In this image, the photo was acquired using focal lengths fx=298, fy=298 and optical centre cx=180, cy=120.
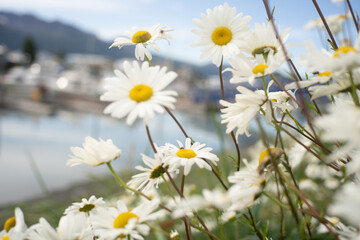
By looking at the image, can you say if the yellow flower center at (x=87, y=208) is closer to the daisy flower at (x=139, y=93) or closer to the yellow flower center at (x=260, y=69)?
the daisy flower at (x=139, y=93)

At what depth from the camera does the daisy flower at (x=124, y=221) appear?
0.85 feet

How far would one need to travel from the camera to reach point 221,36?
0.34 metres

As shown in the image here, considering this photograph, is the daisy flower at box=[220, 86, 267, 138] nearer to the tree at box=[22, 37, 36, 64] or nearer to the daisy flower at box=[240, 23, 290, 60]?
the daisy flower at box=[240, 23, 290, 60]

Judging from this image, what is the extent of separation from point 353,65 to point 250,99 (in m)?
0.10

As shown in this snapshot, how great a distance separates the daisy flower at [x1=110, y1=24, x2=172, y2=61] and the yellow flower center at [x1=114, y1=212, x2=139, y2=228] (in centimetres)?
20

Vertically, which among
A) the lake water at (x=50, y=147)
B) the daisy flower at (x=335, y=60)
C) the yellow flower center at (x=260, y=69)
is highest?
the daisy flower at (x=335, y=60)

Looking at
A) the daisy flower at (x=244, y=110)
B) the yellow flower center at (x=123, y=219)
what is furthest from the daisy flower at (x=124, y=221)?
the daisy flower at (x=244, y=110)

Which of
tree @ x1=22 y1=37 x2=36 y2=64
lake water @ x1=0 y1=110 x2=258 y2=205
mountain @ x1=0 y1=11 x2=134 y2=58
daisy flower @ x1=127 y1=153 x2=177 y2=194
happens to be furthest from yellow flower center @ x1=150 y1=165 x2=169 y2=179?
mountain @ x1=0 y1=11 x2=134 y2=58

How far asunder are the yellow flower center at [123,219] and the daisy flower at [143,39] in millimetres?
197

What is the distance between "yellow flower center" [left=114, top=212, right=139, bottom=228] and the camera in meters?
0.28

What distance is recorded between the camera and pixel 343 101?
306mm

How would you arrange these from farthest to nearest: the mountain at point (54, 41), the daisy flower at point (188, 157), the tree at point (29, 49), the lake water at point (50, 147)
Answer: the mountain at point (54, 41) < the tree at point (29, 49) < the lake water at point (50, 147) < the daisy flower at point (188, 157)

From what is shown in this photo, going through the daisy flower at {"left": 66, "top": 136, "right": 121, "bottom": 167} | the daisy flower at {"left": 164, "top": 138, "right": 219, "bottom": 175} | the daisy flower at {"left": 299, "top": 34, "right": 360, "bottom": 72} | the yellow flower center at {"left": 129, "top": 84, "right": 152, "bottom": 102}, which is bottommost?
the daisy flower at {"left": 164, "top": 138, "right": 219, "bottom": 175}

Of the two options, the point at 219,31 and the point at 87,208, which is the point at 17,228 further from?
the point at 219,31
